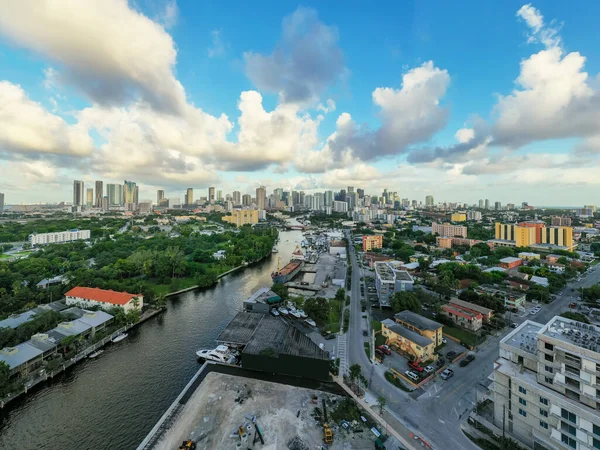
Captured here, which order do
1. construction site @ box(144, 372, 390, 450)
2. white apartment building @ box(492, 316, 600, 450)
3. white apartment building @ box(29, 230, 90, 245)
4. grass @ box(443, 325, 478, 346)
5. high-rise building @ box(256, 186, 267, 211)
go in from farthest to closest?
high-rise building @ box(256, 186, 267, 211)
white apartment building @ box(29, 230, 90, 245)
grass @ box(443, 325, 478, 346)
construction site @ box(144, 372, 390, 450)
white apartment building @ box(492, 316, 600, 450)

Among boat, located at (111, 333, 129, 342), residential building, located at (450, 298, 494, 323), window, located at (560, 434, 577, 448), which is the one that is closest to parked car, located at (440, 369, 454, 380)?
window, located at (560, 434, 577, 448)

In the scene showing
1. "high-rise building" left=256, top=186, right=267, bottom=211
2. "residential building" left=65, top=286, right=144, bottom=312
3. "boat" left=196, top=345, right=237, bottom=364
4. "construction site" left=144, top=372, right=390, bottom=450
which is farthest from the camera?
"high-rise building" left=256, top=186, right=267, bottom=211

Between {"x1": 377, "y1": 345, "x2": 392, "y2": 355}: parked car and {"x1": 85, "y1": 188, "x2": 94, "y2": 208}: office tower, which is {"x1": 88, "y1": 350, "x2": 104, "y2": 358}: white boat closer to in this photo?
{"x1": 377, "y1": 345, "x2": 392, "y2": 355}: parked car

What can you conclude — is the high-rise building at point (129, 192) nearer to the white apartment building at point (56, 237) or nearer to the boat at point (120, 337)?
the white apartment building at point (56, 237)

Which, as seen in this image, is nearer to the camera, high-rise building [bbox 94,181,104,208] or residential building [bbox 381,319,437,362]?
residential building [bbox 381,319,437,362]

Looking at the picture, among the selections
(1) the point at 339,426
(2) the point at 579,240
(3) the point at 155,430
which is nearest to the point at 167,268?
(3) the point at 155,430

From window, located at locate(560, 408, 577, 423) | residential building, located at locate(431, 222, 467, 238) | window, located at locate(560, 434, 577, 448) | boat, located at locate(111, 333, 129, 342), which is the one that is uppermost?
residential building, located at locate(431, 222, 467, 238)
